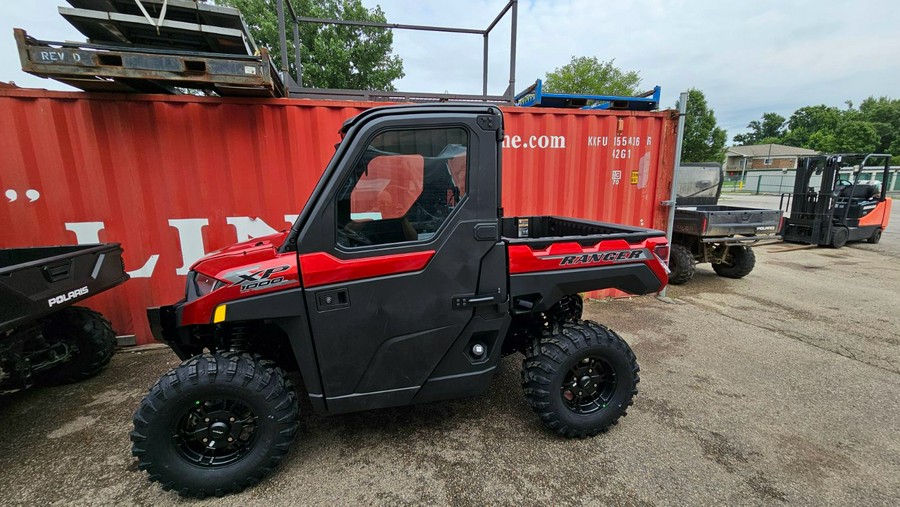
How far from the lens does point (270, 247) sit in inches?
91.9

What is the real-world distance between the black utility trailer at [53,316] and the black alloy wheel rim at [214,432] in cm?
121

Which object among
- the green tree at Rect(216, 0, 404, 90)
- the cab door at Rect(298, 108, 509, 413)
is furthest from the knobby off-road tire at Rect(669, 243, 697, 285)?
the green tree at Rect(216, 0, 404, 90)

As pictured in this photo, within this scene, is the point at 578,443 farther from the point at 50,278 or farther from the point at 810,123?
the point at 810,123

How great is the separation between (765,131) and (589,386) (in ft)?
331

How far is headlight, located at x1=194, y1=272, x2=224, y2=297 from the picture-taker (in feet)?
6.68

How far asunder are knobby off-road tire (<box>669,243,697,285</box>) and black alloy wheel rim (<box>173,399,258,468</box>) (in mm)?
6470

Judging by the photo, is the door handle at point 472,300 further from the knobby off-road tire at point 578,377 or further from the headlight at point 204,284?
the headlight at point 204,284

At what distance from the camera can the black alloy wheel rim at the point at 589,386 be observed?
2.51 m

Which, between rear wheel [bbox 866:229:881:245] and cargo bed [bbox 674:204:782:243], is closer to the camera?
cargo bed [bbox 674:204:782:243]

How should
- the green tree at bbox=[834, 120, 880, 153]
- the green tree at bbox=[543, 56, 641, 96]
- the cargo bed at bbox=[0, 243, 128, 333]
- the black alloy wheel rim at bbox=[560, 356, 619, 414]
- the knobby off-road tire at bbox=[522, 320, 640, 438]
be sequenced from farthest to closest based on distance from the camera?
1. the green tree at bbox=[834, 120, 880, 153]
2. the green tree at bbox=[543, 56, 641, 96]
3. the black alloy wheel rim at bbox=[560, 356, 619, 414]
4. the knobby off-road tire at bbox=[522, 320, 640, 438]
5. the cargo bed at bbox=[0, 243, 128, 333]

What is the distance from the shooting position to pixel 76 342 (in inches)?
129

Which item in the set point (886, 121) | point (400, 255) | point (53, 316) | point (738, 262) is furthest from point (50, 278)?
point (886, 121)

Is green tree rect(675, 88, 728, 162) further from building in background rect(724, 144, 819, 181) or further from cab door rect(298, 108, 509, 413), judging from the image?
cab door rect(298, 108, 509, 413)

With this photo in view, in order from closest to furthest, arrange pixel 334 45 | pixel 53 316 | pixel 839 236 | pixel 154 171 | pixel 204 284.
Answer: pixel 204 284, pixel 53 316, pixel 154 171, pixel 839 236, pixel 334 45
